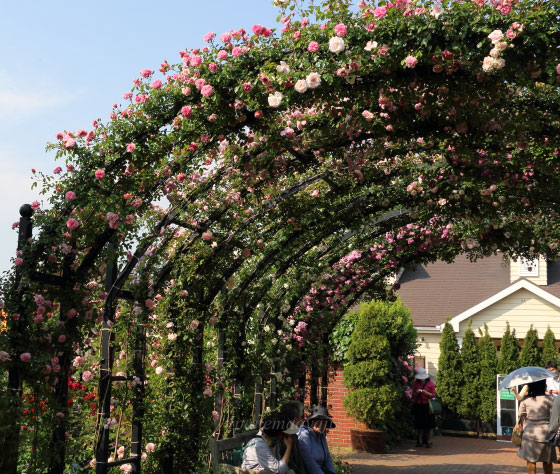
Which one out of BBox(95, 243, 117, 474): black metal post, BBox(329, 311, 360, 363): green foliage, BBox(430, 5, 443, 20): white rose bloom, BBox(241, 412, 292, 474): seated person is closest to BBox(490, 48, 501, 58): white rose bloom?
BBox(430, 5, 443, 20): white rose bloom

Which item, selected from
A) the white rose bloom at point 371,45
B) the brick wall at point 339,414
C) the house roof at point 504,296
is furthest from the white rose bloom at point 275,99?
the house roof at point 504,296

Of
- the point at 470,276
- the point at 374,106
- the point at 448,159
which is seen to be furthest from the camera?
the point at 470,276

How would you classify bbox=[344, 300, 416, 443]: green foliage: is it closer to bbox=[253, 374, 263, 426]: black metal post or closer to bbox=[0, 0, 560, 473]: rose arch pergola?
bbox=[253, 374, 263, 426]: black metal post

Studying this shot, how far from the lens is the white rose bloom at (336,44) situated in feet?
14.0

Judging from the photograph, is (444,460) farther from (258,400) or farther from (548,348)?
(548,348)

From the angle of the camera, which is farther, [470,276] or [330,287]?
[470,276]

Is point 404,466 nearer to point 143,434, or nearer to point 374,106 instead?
point 143,434

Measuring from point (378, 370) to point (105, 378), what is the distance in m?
8.03

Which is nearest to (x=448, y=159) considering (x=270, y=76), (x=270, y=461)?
(x=270, y=76)

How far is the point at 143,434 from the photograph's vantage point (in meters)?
6.73

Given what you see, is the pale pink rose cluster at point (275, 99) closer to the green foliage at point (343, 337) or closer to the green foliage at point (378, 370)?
the green foliage at point (378, 370)

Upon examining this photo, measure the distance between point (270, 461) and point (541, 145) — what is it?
3.52 m

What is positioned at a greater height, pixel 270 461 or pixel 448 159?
pixel 448 159

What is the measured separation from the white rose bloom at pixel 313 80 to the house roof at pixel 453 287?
1381 cm
